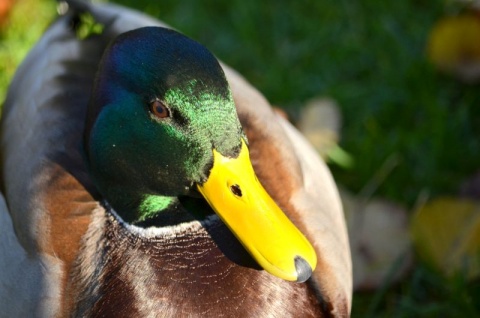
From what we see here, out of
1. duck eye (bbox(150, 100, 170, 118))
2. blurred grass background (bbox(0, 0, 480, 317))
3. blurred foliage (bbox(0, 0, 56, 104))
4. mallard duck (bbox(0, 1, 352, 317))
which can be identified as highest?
duck eye (bbox(150, 100, 170, 118))

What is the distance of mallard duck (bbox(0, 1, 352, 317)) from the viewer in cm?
184

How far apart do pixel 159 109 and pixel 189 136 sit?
92mm

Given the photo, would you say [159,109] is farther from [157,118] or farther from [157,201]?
[157,201]

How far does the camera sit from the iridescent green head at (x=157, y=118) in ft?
5.97

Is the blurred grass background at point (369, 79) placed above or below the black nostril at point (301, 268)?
below

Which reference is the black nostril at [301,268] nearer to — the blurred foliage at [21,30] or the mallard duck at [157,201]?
the mallard duck at [157,201]

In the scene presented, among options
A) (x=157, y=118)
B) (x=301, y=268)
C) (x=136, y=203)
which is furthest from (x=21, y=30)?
(x=301, y=268)

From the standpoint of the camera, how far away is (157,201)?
2.03 meters

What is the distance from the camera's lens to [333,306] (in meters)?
A: 2.20

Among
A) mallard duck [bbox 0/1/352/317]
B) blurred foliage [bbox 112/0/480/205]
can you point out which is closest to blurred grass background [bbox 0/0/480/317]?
blurred foliage [bbox 112/0/480/205]

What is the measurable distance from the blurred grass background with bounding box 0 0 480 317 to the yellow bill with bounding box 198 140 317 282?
0.96m

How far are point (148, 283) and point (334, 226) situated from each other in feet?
2.01

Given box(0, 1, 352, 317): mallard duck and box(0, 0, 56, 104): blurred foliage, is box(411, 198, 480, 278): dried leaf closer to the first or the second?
box(0, 1, 352, 317): mallard duck

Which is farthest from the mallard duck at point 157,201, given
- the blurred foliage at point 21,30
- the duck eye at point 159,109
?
the blurred foliage at point 21,30
